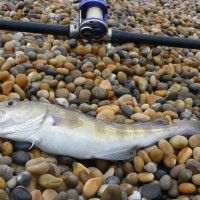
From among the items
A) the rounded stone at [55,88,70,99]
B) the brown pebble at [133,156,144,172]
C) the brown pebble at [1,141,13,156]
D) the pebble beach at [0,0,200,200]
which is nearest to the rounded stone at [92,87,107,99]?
the pebble beach at [0,0,200,200]

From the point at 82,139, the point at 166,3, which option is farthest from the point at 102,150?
the point at 166,3

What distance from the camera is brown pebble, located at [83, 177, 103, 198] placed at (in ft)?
8.70

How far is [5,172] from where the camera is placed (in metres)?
2.61

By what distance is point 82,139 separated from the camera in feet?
9.20

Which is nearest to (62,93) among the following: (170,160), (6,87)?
(6,87)

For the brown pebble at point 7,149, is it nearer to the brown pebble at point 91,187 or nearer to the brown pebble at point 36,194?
the brown pebble at point 36,194

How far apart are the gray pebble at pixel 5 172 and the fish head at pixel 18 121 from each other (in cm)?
22

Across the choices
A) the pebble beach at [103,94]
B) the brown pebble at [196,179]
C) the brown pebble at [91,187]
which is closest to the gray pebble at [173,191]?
the pebble beach at [103,94]

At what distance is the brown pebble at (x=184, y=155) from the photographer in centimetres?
301

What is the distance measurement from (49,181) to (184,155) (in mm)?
930

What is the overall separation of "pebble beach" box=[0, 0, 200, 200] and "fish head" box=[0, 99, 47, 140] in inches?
3.3

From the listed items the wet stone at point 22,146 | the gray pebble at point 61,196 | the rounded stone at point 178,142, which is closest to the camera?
the gray pebble at point 61,196

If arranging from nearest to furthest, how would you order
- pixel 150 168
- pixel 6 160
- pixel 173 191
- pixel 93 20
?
pixel 6 160 → pixel 173 191 → pixel 150 168 → pixel 93 20

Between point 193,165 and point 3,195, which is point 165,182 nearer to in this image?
point 193,165
